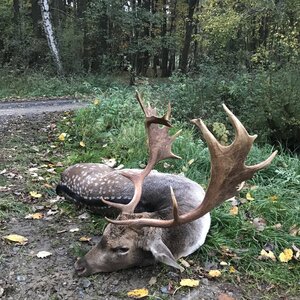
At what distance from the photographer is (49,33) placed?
21.3m

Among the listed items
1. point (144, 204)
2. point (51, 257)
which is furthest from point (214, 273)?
point (51, 257)

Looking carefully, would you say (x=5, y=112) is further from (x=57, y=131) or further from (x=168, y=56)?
(x=168, y=56)

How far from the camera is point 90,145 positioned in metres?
8.70

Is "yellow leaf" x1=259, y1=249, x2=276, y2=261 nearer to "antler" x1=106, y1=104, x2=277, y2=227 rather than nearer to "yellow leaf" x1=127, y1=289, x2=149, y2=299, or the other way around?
"antler" x1=106, y1=104, x2=277, y2=227

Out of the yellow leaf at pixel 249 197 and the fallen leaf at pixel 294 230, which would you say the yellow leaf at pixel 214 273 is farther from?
the yellow leaf at pixel 249 197

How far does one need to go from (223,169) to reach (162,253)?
0.92 metres

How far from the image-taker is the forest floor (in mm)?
4168

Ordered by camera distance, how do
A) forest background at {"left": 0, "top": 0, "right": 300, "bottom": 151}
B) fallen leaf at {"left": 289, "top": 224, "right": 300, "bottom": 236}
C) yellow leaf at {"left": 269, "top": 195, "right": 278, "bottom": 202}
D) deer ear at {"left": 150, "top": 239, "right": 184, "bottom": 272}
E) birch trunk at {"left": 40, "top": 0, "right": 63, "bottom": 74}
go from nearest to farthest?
deer ear at {"left": 150, "top": 239, "right": 184, "bottom": 272}
fallen leaf at {"left": 289, "top": 224, "right": 300, "bottom": 236}
yellow leaf at {"left": 269, "top": 195, "right": 278, "bottom": 202}
forest background at {"left": 0, "top": 0, "right": 300, "bottom": 151}
birch trunk at {"left": 40, "top": 0, "right": 63, "bottom": 74}

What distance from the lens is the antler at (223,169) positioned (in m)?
3.64

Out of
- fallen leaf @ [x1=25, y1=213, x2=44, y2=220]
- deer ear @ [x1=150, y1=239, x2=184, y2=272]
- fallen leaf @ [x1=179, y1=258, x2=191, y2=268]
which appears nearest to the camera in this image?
deer ear @ [x1=150, y1=239, x2=184, y2=272]

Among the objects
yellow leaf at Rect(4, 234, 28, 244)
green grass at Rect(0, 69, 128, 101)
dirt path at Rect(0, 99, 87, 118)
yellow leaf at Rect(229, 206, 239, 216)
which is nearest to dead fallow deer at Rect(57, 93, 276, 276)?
yellow leaf at Rect(229, 206, 239, 216)

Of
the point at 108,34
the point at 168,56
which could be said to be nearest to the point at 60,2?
the point at 108,34

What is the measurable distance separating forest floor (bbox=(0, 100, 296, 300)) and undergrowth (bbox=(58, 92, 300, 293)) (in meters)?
0.37

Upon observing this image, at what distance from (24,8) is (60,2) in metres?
2.55
